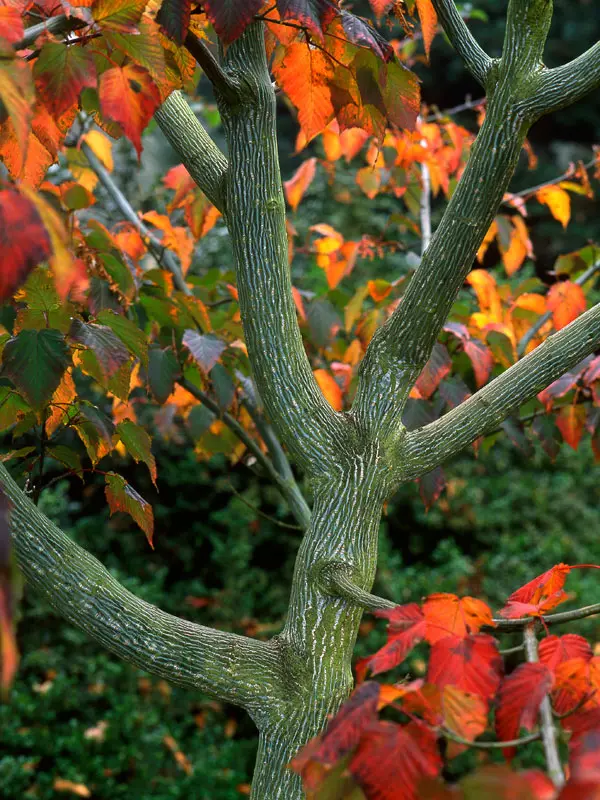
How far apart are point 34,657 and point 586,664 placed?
320cm

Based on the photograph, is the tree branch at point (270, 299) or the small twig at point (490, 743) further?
the tree branch at point (270, 299)

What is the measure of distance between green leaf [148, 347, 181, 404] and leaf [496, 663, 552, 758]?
39.8 inches

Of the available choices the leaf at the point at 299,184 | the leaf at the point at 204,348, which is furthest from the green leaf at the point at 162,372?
the leaf at the point at 299,184

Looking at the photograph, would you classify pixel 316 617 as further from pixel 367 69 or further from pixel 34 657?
pixel 34 657

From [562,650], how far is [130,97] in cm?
77

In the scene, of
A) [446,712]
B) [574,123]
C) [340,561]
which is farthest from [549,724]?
[574,123]

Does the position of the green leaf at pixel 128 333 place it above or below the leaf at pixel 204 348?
below

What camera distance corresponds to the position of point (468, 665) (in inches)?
31.8

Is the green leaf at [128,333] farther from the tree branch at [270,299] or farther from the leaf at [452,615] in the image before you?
the leaf at [452,615]

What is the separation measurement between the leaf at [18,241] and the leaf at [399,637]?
1.70ft

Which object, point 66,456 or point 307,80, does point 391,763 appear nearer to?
point 66,456

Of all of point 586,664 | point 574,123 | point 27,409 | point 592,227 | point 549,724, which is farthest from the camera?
point 574,123

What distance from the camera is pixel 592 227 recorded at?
24.4 ft

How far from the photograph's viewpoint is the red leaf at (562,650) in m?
0.85
